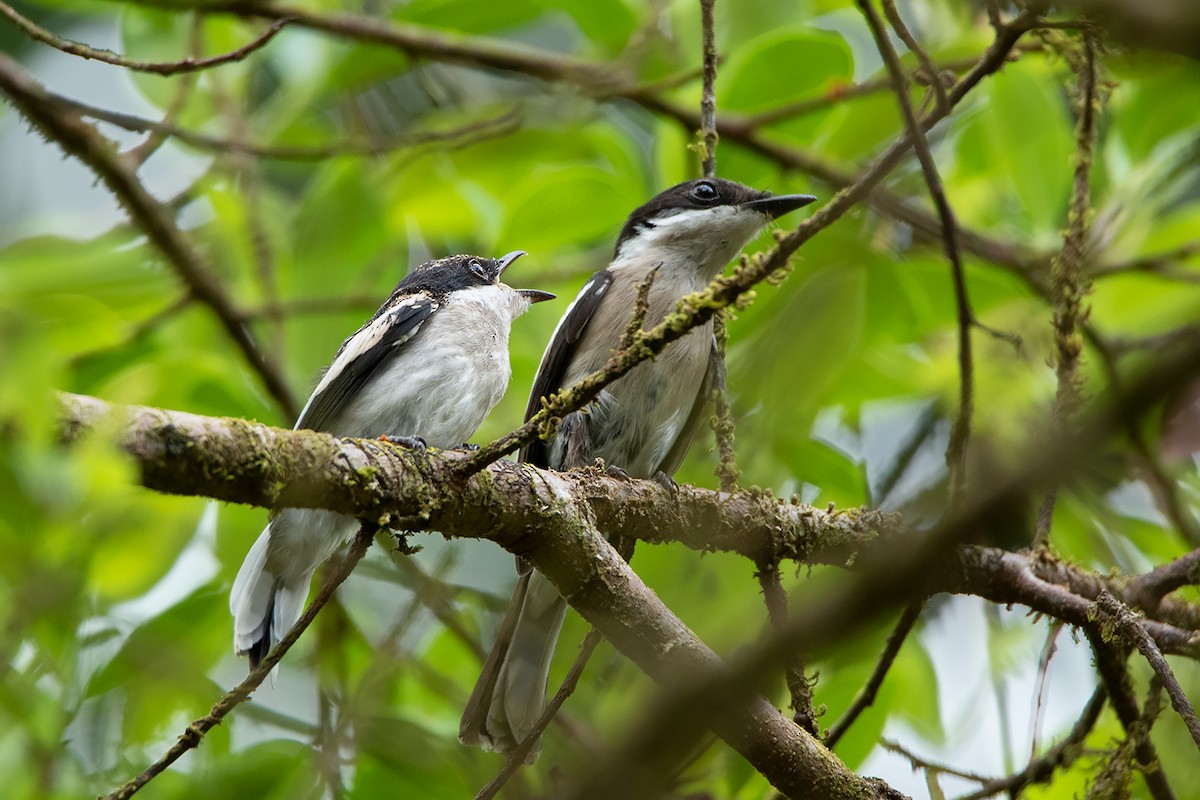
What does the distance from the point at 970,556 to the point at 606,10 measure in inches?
129

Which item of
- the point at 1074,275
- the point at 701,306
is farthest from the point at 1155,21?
the point at 1074,275

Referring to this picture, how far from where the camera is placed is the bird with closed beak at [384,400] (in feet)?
14.9

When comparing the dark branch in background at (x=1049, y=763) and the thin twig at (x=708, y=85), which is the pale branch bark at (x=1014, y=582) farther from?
the thin twig at (x=708, y=85)

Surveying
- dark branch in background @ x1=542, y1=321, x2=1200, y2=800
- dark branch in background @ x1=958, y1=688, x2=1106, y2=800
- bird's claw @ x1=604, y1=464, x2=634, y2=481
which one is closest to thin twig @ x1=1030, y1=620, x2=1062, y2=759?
dark branch in background @ x1=958, y1=688, x2=1106, y2=800

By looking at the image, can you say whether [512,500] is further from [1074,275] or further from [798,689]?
[1074,275]

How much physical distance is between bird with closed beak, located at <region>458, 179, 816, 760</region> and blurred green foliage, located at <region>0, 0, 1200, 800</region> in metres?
0.20

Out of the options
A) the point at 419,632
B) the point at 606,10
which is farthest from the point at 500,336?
the point at 606,10

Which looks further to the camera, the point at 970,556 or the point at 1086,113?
the point at 1086,113

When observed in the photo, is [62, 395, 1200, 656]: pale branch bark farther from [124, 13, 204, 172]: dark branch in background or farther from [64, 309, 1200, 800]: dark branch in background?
[124, 13, 204, 172]: dark branch in background

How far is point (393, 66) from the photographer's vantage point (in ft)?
20.1

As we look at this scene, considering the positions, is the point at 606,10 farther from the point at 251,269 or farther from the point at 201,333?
the point at 201,333

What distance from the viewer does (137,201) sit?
4.79 m

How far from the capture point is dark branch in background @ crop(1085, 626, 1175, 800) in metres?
3.47

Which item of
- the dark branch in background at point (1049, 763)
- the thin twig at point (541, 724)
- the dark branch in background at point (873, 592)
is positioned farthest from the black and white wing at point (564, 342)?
the dark branch in background at point (873, 592)
